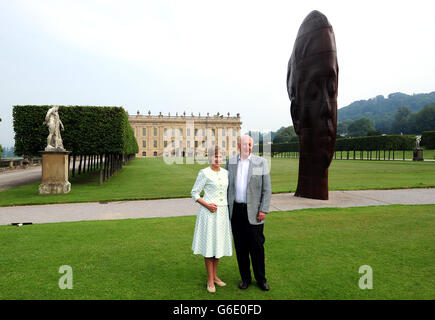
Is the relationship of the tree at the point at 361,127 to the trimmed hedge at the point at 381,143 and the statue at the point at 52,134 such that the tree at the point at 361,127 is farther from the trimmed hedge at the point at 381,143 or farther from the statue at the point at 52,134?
the statue at the point at 52,134

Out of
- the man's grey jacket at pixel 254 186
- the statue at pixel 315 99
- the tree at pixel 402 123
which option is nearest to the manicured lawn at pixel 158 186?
the statue at pixel 315 99

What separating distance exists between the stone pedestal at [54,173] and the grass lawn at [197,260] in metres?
6.67

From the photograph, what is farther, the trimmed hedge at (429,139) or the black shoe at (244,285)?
the trimmed hedge at (429,139)

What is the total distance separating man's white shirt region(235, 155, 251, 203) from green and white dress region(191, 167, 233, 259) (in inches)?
5.6

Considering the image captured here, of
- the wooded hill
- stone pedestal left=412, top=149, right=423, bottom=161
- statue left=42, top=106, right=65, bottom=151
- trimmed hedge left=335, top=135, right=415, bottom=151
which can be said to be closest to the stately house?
trimmed hedge left=335, top=135, right=415, bottom=151

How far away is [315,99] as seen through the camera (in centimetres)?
912

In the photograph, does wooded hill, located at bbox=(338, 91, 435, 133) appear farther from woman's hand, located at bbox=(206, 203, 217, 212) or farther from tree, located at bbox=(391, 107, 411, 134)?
woman's hand, located at bbox=(206, 203, 217, 212)

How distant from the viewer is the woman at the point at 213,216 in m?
2.96

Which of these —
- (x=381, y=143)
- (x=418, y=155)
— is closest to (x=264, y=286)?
(x=418, y=155)

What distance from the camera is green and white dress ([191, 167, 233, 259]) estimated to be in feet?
9.72

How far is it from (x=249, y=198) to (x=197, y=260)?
160 centimetres
